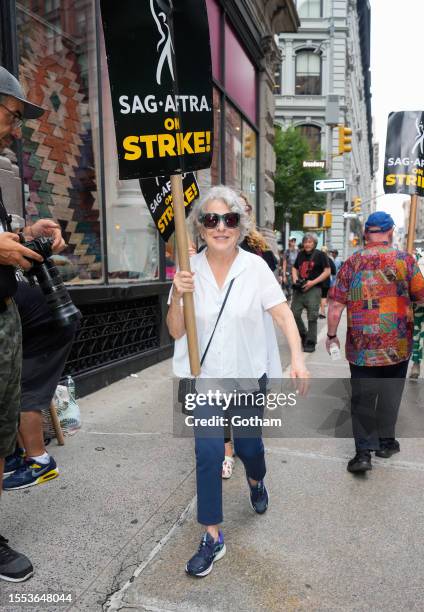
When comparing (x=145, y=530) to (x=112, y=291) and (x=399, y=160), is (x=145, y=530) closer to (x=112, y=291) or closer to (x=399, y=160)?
(x=112, y=291)

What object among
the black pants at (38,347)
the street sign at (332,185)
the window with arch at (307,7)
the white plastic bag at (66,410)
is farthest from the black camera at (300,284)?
the window with arch at (307,7)

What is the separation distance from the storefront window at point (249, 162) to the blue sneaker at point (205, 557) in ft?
29.2

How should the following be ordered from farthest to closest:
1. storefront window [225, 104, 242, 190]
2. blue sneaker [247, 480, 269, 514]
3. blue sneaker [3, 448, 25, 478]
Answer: storefront window [225, 104, 242, 190] → blue sneaker [3, 448, 25, 478] → blue sneaker [247, 480, 269, 514]

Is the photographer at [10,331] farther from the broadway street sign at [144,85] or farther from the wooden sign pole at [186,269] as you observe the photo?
the wooden sign pole at [186,269]

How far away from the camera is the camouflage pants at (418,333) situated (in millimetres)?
5852

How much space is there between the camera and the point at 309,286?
8414mm

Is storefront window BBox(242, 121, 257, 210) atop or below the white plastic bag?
atop

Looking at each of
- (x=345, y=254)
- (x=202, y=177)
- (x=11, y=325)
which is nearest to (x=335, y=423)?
(x=11, y=325)

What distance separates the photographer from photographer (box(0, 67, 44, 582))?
2211mm

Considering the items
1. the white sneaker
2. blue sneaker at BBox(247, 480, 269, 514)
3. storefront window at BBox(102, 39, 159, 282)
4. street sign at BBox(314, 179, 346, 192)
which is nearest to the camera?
blue sneaker at BBox(247, 480, 269, 514)

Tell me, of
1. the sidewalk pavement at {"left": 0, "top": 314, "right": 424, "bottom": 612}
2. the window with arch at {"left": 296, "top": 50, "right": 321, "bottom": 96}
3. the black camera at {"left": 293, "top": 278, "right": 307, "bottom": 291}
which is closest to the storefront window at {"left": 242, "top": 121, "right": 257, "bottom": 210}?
A: the black camera at {"left": 293, "top": 278, "right": 307, "bottom": 291}

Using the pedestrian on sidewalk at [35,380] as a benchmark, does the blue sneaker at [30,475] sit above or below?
below

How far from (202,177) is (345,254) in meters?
35.4

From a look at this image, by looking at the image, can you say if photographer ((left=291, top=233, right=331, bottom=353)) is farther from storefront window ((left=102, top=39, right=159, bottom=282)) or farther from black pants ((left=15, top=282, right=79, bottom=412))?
black pants ((left=15, top=282, right=79, bottom=412))
